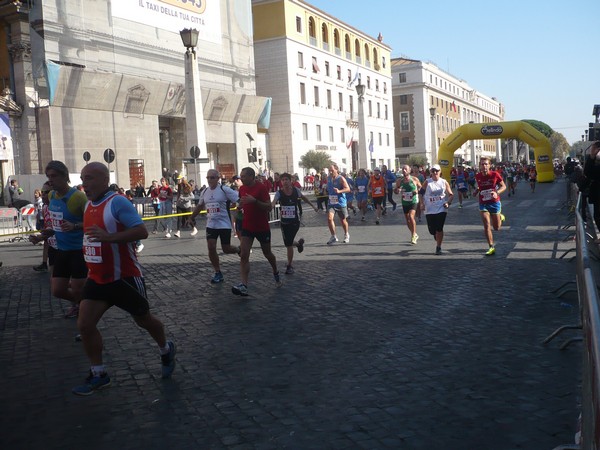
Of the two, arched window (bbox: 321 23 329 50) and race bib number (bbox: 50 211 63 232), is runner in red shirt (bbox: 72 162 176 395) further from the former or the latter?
arched window (bbox: 321 23 329 50)

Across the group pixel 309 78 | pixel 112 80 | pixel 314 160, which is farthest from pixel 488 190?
pixel 309 78

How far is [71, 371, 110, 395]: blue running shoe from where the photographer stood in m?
4.82

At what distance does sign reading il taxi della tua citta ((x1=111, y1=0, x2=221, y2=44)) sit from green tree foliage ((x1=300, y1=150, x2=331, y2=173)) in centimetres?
1351

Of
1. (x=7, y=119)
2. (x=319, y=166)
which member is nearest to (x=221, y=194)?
(x=7, y=119)

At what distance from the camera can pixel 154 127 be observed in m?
37.0

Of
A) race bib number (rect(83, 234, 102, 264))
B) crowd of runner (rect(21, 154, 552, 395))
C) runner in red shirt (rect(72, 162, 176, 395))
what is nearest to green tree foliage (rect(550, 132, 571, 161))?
crowd of runner (rect(21, 154, 552, 395))

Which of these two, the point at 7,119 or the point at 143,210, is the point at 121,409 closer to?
the point at 143,210

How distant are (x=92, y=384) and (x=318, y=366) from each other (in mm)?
1763

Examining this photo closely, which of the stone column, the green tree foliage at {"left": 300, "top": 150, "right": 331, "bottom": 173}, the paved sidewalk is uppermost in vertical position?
the stone column

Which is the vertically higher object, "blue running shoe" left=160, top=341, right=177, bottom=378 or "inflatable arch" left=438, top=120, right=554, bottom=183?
"inflatable arch" left=438, top=120, right=554, bottom=183

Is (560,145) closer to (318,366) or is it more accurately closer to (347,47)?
(347,47)

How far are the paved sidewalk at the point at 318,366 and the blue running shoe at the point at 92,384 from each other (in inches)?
3.1

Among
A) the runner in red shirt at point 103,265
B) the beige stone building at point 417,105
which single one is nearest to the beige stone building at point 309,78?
the beige stone building at point 417,105

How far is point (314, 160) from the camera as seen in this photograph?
51.3 metres
